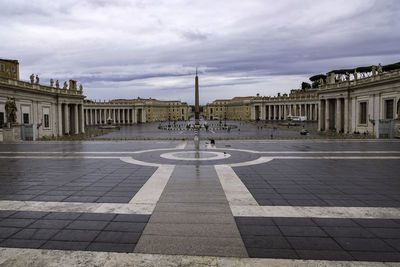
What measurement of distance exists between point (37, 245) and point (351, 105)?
55.6 m

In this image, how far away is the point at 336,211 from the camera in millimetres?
7523

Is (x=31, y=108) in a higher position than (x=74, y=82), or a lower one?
lower

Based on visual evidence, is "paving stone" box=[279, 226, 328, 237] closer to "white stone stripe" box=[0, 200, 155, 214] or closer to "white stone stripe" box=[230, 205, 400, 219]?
"white stone stripe" box=[230, 205, 400, 219]

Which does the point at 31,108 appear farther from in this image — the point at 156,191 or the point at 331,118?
the point at 331,118

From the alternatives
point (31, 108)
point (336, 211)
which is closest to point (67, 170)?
point (336, 211)

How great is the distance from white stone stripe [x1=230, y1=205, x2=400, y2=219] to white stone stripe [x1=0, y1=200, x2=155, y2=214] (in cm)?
259

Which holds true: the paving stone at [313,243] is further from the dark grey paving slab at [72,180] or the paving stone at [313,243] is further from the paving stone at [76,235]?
the dark grey paving slab at [72,180]

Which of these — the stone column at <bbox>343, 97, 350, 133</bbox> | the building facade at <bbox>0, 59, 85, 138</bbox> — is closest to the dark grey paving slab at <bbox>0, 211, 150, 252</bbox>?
the building facade at <bbox>0, 59, 85, 138</bbox>

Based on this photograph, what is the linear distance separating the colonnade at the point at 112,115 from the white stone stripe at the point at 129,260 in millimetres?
118776

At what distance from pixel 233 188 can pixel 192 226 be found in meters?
3.62

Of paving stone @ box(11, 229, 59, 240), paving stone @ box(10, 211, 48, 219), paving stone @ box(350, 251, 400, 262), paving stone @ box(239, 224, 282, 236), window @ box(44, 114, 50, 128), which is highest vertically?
window @ box(44, 114, 50, 128)

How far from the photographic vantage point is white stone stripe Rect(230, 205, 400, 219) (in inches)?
284

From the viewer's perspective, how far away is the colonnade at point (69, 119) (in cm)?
5736

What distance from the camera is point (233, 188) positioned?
991 cm
